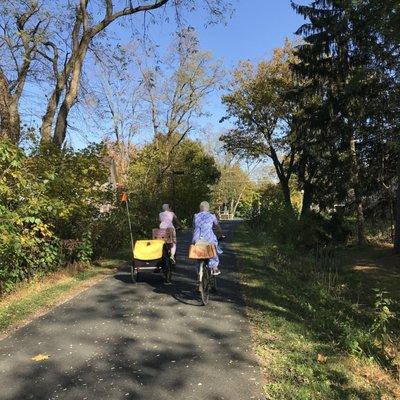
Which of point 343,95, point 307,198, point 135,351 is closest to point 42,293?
point 135,351

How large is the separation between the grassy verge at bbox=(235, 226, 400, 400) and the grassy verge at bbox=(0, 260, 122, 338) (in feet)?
11.8

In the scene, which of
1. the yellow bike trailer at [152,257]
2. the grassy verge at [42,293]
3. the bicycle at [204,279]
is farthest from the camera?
the yellow bike trailer at [152,257]

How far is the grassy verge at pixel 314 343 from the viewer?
5.02 m

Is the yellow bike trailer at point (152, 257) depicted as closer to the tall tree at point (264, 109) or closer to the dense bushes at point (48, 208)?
the dense bushes at point (48, 208)

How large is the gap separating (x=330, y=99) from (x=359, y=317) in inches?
662

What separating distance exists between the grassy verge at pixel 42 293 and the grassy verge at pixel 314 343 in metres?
3.60

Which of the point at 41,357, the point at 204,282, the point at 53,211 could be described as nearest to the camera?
the point at 41,357

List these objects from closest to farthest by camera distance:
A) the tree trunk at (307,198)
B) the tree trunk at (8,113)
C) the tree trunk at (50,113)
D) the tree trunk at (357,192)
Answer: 1. the tree trunk at (8,113)
2. the tree trunk at (50,113)
3. the tree trunk at (357,192)
4. the tree trunk at (307,198)

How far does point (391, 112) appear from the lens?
65.5ft

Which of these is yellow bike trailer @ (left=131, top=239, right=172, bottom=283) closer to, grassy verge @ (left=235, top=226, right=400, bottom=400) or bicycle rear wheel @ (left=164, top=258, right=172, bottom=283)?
bicycle rear wheel @ (left=164, top=258, right=172, bottom=283)

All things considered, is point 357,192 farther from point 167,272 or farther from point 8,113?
point 8,113

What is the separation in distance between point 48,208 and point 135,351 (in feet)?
15.1

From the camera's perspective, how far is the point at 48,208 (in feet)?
32.2

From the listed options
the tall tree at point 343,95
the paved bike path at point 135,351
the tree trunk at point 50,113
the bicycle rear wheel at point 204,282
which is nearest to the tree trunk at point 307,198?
the tall tree at point 343,95
